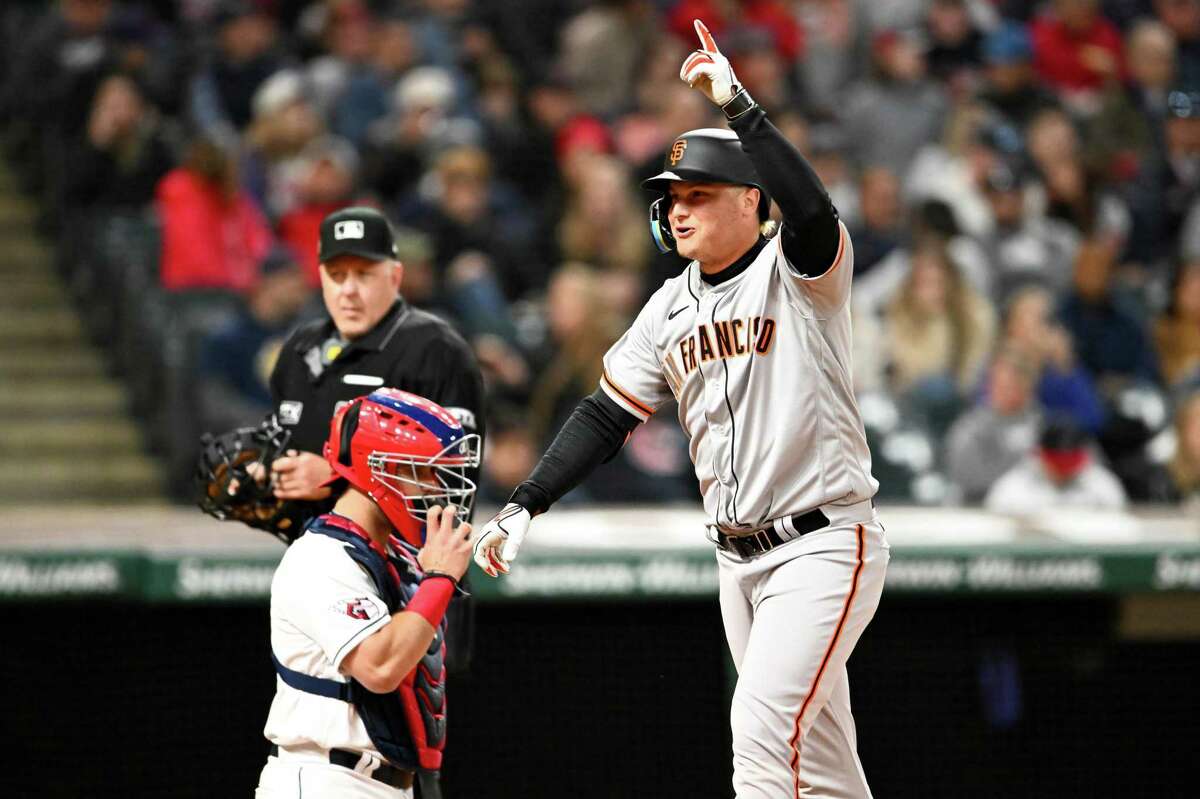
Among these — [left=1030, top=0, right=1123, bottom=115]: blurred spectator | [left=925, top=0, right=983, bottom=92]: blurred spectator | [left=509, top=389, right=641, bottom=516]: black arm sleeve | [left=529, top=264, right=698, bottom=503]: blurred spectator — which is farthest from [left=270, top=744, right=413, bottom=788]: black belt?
[left=1030, top=0, right=1123, bottom=115]: blurred spectator

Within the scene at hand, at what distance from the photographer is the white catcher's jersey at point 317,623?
326cm

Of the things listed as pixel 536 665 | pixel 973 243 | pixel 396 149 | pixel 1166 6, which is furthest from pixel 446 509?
pixel 1166 6

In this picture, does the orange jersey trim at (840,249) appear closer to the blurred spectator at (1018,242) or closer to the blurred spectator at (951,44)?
the blurred spectator at (1018,242)

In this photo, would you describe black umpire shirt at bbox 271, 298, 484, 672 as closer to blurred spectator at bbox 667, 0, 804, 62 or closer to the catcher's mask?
the catcher's mask

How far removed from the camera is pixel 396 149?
28.5 feet

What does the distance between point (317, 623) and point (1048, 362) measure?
18.6 ft

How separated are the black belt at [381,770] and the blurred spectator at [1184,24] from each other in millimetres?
8908

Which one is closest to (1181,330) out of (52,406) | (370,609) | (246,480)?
(52,406)

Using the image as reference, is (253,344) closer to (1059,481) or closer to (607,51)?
(607,51)

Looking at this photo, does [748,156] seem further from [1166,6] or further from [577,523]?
[1166,6]

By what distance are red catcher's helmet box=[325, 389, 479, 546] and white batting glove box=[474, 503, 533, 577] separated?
0.38 ft

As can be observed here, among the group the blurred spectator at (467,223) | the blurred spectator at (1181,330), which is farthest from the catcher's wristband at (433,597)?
the blurred spectator at (1181,330)

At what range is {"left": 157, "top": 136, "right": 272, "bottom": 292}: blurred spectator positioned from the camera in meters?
8.05

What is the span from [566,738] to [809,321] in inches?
93.5
